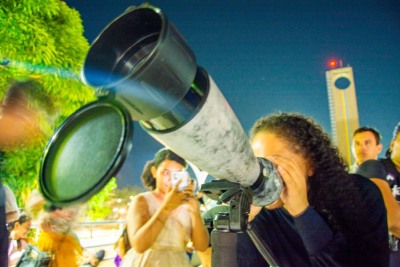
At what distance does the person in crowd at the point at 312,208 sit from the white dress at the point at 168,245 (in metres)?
1.35

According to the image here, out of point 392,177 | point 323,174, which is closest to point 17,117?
point 323,174

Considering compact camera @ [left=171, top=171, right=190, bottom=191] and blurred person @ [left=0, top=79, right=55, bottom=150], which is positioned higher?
blurred person @ [left=0, top=79, right=55, bottom=150]

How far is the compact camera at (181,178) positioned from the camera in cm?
264

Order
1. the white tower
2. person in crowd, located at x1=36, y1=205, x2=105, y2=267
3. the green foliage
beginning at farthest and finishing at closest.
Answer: the white tower → the green foliage → person in crowd, located at x1=36, y1=205, x2=105, y2=267

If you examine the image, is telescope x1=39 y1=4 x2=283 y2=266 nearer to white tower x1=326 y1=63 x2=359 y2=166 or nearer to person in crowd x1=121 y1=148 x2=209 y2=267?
person in crowd x1=121 y1=148 x2=209 y2=267

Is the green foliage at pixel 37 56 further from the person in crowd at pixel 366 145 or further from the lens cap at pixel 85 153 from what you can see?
the lens cap at pixel 85 153

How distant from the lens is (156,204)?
9.33ft

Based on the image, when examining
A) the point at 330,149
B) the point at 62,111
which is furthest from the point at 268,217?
the point at 62,111

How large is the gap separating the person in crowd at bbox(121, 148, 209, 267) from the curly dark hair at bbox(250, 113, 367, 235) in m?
1.24

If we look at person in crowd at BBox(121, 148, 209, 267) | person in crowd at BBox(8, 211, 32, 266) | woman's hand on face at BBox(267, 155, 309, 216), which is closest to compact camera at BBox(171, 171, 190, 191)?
person in crowd at BBox(121, 148, 209, 267)

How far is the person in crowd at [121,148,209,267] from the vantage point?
8.37 ft

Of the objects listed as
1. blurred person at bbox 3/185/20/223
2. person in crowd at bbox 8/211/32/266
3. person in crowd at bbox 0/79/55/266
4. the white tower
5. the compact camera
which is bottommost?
the white tower

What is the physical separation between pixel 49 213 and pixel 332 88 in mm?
23770

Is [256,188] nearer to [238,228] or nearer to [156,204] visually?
[238,228]
